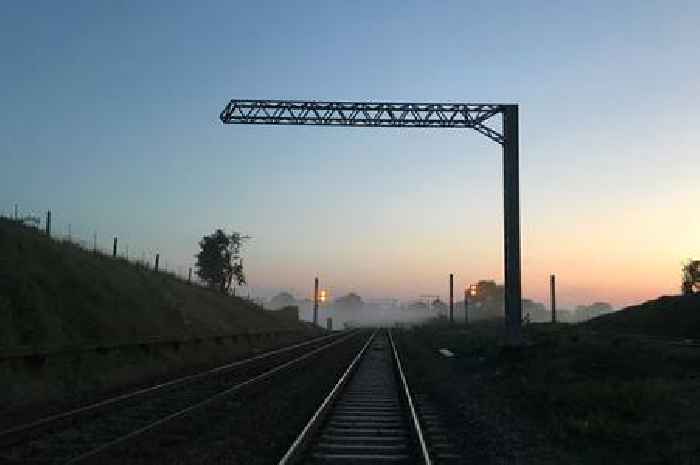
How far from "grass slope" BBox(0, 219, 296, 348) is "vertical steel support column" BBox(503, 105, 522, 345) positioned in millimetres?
14510

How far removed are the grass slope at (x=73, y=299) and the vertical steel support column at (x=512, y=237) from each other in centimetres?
1451

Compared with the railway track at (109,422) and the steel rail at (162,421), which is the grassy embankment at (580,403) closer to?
the steel rail at (162,421)

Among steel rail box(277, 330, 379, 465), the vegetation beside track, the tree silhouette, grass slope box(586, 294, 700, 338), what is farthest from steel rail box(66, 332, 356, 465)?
the tree silhouette

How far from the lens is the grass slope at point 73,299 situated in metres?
21.2

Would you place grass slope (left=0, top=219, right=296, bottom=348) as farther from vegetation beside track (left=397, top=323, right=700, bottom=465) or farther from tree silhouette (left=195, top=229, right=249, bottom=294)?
tree silhouette (left=195, top=229, right=249, bottom=294)

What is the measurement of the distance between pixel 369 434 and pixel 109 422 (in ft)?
15.2

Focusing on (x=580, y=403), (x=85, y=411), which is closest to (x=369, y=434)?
(x=85, y=411)

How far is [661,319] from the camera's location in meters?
42.2

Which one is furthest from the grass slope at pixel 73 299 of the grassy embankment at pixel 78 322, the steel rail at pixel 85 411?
the steel rail at pixel 85 411

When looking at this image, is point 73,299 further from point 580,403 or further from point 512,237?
point 580,403

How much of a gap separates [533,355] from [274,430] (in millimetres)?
16768

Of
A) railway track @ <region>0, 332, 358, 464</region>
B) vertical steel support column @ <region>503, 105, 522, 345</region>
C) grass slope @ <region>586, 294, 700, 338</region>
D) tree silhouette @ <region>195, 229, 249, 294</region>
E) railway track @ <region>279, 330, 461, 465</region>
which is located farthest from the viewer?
tree silhouette @ <region>195, 229, 249, 294</region>

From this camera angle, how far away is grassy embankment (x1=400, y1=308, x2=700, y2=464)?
11266 millimetres

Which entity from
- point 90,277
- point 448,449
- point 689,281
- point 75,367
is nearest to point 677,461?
point 448,449
